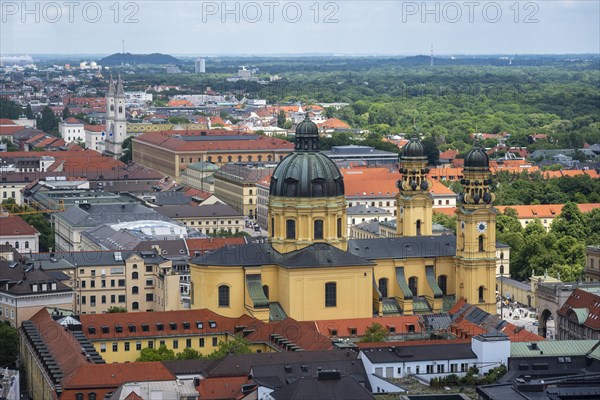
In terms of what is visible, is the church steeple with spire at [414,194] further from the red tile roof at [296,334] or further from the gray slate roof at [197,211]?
the gray slate roof at [197,211]

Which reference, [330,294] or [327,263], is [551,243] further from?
[327,263]

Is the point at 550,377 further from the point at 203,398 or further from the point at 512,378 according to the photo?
the point at 203,398

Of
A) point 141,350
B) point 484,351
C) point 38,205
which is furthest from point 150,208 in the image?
point 484,351

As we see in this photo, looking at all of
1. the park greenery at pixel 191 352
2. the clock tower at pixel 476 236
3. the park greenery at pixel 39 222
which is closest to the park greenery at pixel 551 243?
the clock tower at pixel 476 236

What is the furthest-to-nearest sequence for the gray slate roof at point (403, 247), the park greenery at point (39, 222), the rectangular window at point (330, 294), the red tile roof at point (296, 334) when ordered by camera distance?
1. the park greenery at point (39, 222)
2. the gray slate roof at point (403, 247)
3. the rectangular window at point (330, 294)
4. the red tile roof at point (296, 334)

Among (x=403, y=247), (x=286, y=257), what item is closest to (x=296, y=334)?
(x=286, y=257)

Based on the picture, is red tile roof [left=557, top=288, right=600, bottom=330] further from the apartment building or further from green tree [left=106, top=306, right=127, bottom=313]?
green tree [left=106, top=306, right=127, bottom=313]

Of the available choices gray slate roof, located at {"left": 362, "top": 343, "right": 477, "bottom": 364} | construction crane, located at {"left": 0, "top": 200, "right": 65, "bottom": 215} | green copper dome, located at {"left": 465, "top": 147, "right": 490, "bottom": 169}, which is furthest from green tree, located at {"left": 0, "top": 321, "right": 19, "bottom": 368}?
construction crane, located at {"left": 0, "top": 200, "right": 65, "bottom": 215}
